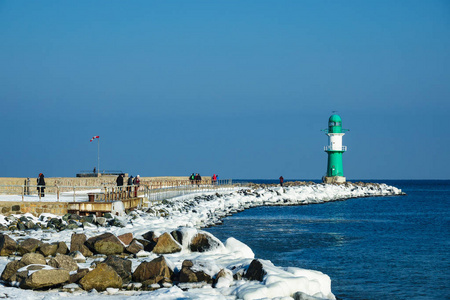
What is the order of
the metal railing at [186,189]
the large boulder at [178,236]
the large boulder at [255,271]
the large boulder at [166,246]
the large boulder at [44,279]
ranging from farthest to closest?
the metal railing at [186,189]
the large boulder at [178,236]
the large boulder at [166,246]
the large boulder at [255,271]
the large boulder at [44,279]

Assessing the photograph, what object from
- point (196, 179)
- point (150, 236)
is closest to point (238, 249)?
point (150, 236)

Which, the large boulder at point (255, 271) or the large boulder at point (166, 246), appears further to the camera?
the large boulder at point (166, 246)

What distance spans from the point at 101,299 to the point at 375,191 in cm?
5522

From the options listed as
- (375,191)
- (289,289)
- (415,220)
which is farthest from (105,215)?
(375,191)

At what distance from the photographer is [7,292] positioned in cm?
941

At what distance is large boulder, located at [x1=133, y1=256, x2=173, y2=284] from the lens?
406 inches

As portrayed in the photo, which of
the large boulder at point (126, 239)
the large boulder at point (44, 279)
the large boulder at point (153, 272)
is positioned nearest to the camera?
the large boulder at point (44, 279)

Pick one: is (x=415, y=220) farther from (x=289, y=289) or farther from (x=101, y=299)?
(x=101, y=299)

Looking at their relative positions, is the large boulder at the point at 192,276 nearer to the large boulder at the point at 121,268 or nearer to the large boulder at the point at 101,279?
the large boulder at the point at 121,268

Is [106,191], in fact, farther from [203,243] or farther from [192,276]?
[192,276]

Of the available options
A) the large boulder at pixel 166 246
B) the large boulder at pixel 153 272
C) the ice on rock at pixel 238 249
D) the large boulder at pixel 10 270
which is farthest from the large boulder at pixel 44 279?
the ice on rock at pixel 238 249

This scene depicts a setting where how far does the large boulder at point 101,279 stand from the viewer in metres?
9.77

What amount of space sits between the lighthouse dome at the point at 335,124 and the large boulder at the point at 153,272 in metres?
45.6

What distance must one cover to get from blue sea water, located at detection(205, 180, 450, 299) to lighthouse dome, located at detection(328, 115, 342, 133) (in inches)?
960
